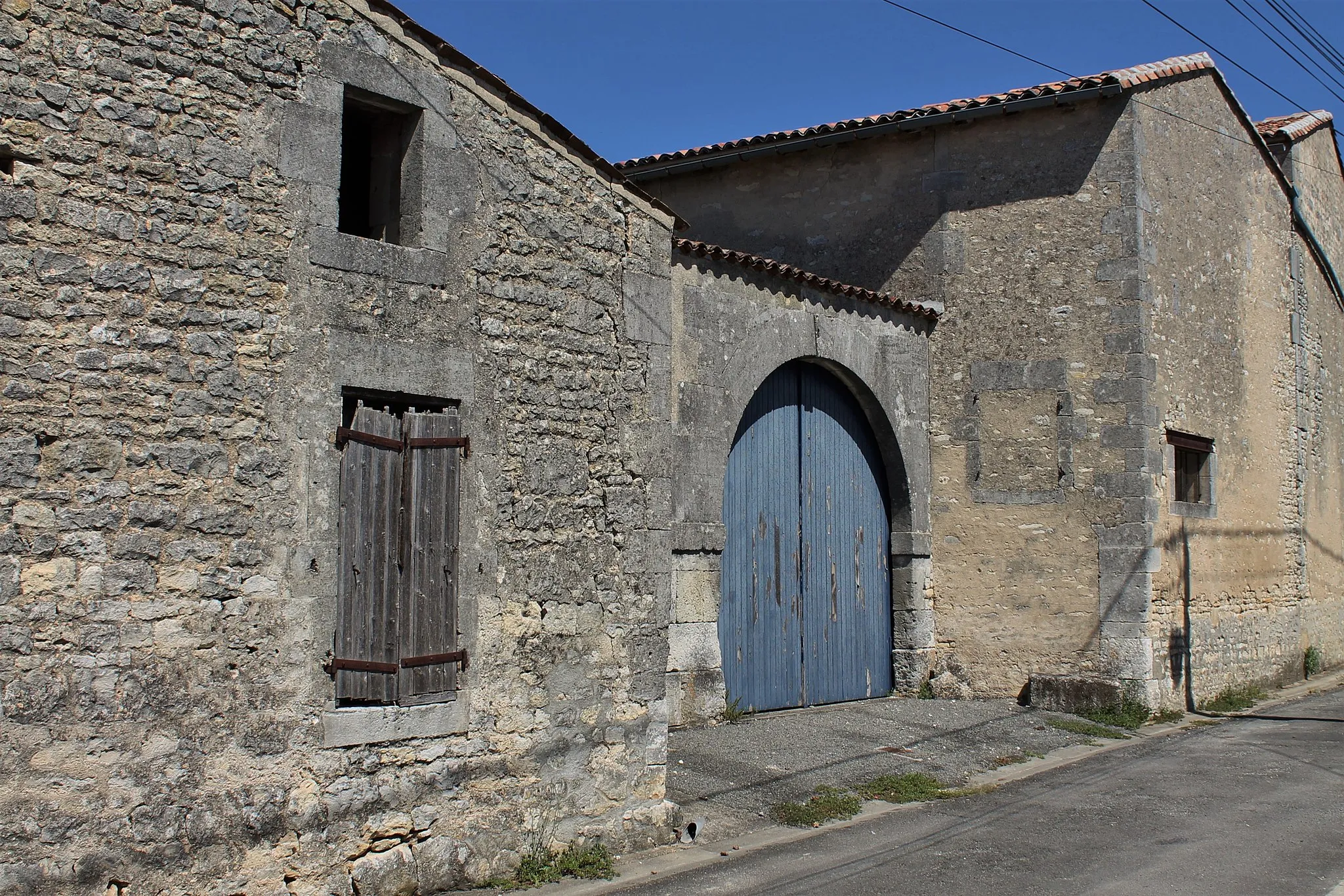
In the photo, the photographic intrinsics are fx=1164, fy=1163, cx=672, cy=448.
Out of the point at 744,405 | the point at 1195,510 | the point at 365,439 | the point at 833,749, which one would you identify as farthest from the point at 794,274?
the point at 365,439

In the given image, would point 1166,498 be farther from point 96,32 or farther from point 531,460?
point 96,32

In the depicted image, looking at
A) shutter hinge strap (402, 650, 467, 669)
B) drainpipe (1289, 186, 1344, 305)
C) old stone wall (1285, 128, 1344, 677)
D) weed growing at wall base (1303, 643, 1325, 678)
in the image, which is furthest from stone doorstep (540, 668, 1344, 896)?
drainpipe (1289, 186, 1344, 305)

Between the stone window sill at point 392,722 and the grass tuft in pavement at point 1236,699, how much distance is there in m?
8.07

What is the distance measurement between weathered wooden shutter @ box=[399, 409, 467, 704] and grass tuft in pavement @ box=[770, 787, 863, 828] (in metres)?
2.30

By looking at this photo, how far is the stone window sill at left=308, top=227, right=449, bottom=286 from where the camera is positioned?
16.3 feet

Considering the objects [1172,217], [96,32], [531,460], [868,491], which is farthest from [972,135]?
[96,32]

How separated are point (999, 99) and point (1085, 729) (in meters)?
5.43

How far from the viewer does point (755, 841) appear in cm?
620

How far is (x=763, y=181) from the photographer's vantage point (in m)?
11.6

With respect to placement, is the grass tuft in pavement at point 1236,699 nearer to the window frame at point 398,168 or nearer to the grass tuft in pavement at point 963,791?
the grass tuft in pavement at point 963,791

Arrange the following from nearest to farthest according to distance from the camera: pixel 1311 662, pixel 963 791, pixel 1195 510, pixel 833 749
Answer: pixel 963 791, pixel 833 749, pixel 1195 510, pixel 1311 662

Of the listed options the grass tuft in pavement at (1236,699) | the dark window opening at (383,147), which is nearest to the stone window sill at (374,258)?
the dark window opening at (383,147)

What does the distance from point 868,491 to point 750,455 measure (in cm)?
161

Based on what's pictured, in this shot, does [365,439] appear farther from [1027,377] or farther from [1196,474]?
[1196,474]
